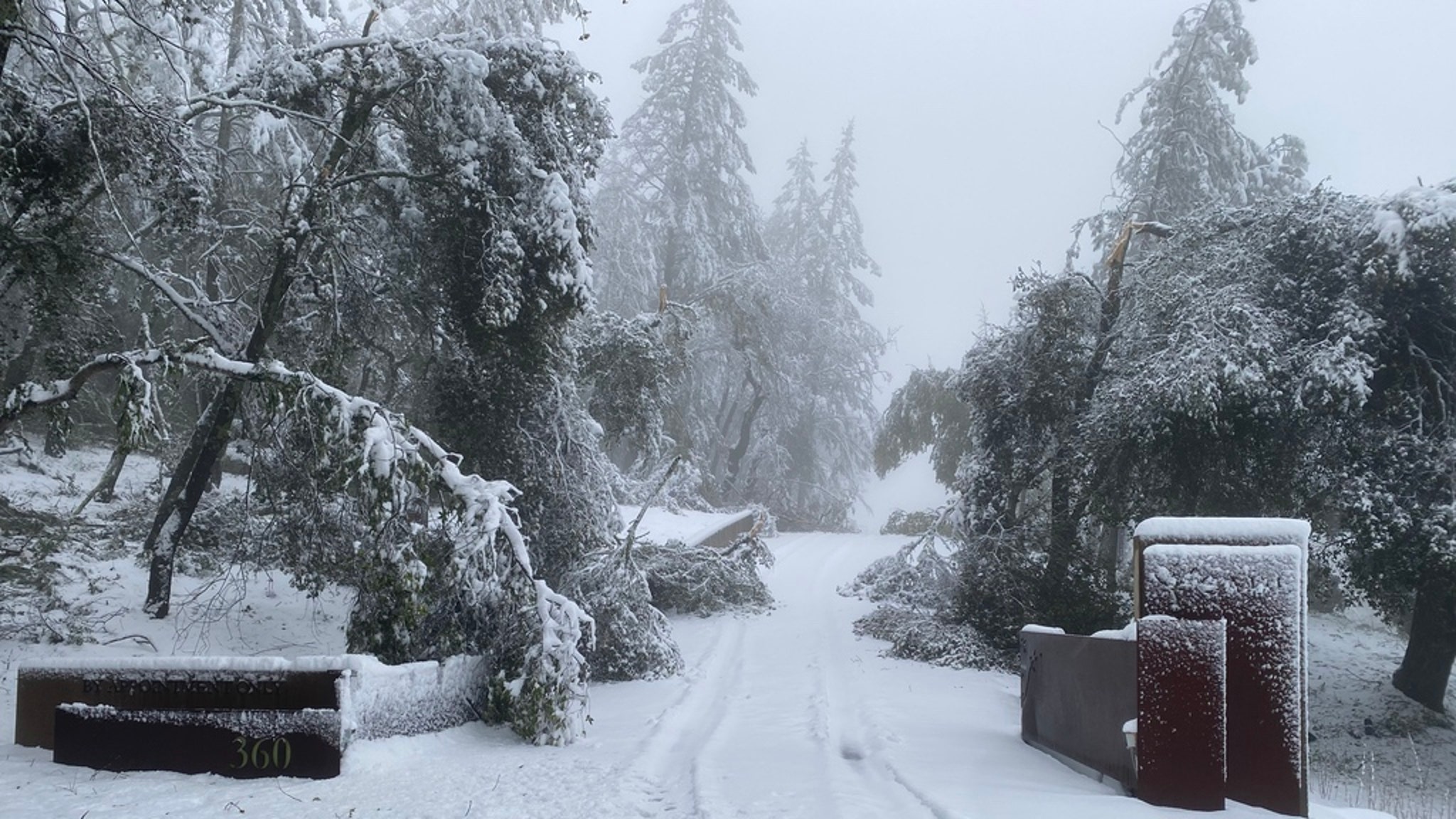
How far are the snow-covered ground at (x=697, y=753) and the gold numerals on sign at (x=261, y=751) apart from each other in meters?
0.15

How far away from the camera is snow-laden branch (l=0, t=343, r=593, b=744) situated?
26.6 ft

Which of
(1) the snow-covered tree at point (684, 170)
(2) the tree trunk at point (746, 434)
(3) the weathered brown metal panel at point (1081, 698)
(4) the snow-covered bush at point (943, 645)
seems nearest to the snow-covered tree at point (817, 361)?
(2) the tree trunk at point (746, 434)

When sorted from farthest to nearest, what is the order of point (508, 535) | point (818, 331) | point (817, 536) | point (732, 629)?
point (818, 331) → point (817, 536) → point (732, 629) → point (508, 535)

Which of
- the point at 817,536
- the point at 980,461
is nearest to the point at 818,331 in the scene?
the point at 817,536

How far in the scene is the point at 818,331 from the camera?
127 ft

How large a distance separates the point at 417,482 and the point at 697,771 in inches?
138

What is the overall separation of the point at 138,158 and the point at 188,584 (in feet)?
20.2

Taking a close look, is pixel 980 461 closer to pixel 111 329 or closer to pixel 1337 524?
pixel 1337 524

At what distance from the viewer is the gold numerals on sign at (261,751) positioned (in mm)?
6504

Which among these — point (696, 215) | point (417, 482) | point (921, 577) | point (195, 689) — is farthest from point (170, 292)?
point (696, 215)

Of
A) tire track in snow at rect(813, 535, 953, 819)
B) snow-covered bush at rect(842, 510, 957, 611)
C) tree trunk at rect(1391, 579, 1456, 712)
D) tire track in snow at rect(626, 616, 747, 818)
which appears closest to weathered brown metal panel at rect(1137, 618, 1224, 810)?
tire track in snow at rect(813, 535, 953, 819)

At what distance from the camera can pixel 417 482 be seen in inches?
336

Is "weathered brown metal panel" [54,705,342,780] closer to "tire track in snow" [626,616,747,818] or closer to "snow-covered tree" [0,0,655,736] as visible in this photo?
"snow-covered tree" [0,0,655,736]

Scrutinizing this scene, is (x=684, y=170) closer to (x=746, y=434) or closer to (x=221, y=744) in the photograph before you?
(x=746, y=434)
